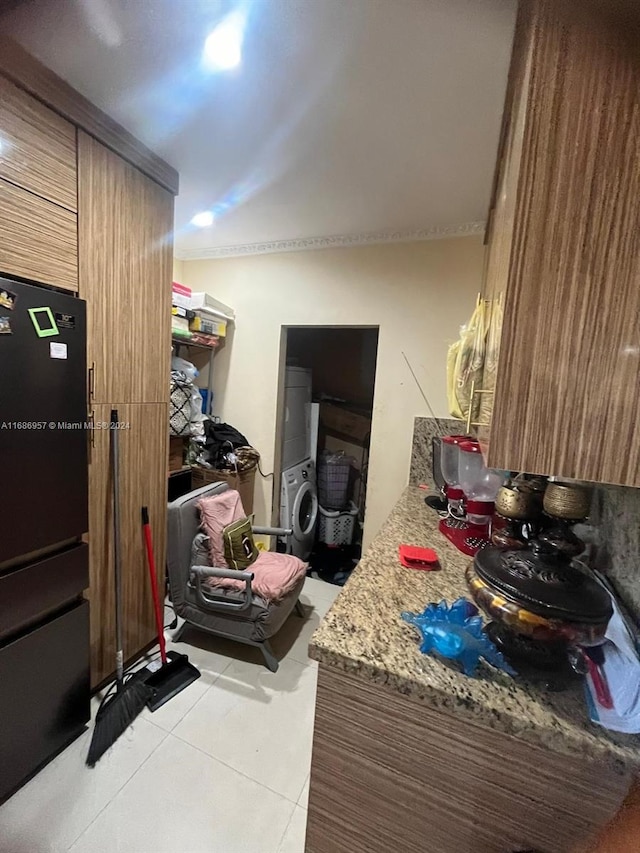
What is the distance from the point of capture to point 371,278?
2.38 meters

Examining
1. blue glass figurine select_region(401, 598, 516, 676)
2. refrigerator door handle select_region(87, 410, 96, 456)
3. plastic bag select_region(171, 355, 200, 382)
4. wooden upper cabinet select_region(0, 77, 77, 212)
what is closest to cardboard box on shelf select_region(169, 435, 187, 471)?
plastic bag select_region(171, 355, 200, 382)

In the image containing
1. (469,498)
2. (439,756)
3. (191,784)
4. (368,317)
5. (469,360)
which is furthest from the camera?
(368,317)

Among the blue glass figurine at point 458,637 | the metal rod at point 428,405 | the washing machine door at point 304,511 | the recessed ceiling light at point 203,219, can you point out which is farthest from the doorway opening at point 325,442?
the blue glass figurine at point 458,637

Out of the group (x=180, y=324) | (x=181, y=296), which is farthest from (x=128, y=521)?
(x=181, y=296)

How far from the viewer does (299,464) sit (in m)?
3.07

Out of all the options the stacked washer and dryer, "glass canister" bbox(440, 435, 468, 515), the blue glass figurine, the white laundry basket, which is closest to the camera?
the blue glass figurine

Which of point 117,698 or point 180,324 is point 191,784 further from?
point 180,324

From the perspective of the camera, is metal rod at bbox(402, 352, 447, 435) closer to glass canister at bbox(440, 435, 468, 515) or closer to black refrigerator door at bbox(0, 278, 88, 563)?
glass canister at bbox(440, 435, 468, 515)

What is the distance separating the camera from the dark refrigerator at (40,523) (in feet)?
3.69

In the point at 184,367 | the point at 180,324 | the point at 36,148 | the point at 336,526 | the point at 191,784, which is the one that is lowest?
the point at 191,784

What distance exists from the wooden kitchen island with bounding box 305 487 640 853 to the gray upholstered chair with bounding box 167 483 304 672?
1014 mm

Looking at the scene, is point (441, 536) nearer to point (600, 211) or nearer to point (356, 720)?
point (356, 720)

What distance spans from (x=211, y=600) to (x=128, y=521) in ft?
1.97

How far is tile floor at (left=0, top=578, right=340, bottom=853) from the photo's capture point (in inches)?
44.8
